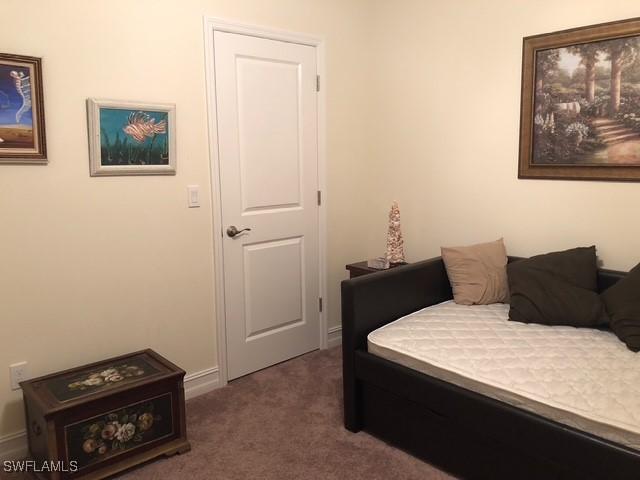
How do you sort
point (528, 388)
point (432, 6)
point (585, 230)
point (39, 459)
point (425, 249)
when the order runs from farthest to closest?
point (425, 249) < point (432, 6) < point (585, 230) < point (39, 459) < point (528, 388)

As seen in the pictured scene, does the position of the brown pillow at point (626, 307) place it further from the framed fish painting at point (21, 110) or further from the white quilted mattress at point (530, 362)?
the framed fish painting at point (21, 110)

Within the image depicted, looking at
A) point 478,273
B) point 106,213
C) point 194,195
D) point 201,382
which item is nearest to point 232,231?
point 194,195

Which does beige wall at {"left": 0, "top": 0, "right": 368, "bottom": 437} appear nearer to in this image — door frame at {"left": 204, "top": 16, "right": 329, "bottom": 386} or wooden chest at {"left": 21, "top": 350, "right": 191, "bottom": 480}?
door frame at {"left": 204, "top": 16, "right": 329, "bottom": 386}

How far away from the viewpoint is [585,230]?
2.79 metres

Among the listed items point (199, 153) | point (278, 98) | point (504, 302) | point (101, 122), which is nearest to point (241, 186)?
point (199, 153)

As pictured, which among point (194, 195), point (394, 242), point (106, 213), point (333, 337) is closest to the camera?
point (106, 213)

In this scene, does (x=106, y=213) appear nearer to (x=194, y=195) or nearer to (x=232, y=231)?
(x=194, y=195)

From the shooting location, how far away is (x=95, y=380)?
2322mm

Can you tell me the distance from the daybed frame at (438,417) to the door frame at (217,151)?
888 mm

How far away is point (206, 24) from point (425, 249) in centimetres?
195

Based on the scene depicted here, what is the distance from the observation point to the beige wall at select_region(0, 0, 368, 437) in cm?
233

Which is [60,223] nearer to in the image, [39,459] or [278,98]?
[39,459]

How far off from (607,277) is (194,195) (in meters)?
2.18

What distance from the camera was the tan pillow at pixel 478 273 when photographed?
290cm
